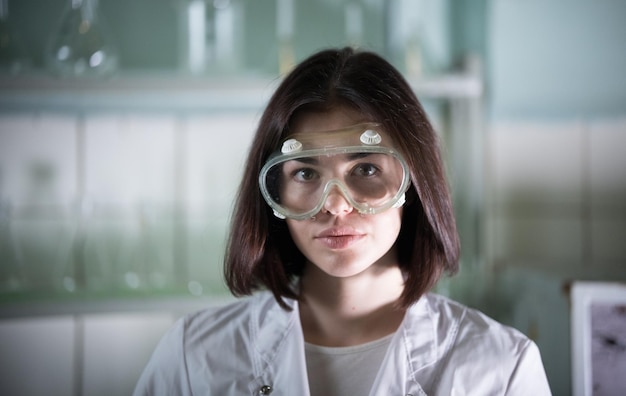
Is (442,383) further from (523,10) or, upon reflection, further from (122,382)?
(523,10)

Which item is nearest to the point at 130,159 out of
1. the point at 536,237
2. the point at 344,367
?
the point at 344,367

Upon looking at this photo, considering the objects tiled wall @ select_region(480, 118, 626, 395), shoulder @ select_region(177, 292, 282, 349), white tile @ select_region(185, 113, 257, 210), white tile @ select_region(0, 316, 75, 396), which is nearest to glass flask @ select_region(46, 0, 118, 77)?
white tile @ select_region(185, 113, 257, 210)

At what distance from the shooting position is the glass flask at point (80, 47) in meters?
1.67

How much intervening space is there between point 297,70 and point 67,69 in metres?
0.94

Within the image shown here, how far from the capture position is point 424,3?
2045 mm

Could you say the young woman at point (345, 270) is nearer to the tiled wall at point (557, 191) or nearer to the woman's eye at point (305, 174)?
the woman's eye at point (305, 174)

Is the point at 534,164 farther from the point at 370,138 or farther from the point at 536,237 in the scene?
the point at 370,138

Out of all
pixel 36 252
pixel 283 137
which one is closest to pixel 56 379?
pixel 36 252

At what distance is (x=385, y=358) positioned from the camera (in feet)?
3.31

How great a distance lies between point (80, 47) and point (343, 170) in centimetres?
110

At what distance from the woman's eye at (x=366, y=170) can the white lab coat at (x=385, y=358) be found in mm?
284

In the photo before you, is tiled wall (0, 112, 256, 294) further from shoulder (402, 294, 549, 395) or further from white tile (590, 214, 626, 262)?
white tile (590, 214, 626, 262)

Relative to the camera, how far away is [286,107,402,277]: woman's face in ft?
3.14

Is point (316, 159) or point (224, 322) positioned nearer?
point (316, 159)
